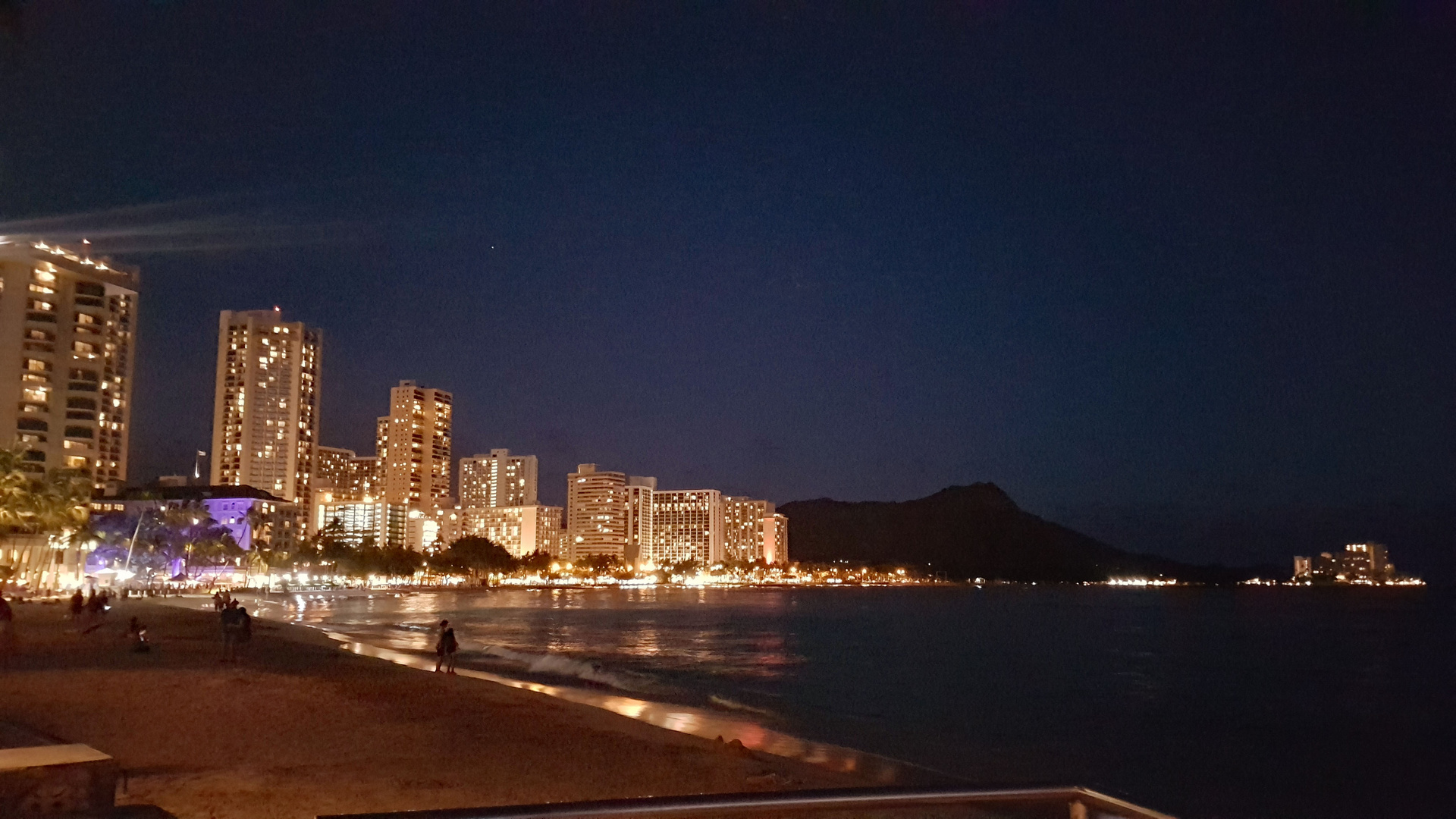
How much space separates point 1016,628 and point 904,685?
42099 millimetres

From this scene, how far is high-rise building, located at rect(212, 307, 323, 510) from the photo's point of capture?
18050 cm

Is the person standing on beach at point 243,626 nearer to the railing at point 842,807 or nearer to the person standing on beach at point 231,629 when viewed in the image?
the person standing on beach at point 231,629

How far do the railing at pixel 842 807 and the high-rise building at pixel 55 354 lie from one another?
341 ft

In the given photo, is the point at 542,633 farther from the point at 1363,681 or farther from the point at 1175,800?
the point at 1175,800

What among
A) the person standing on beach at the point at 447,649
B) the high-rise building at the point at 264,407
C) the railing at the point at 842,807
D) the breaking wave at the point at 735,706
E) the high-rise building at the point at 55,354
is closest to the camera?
the railing at the point at 842,807

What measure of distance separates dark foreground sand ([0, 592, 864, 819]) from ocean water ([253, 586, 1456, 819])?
4.49m

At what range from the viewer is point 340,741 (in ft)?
44.8

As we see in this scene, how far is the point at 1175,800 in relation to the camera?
1609 cm

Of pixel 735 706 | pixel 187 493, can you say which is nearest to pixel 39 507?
pixel 735 706

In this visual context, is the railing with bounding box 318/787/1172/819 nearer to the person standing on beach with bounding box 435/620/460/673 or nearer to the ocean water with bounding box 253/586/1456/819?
the ocean water with bounding box 253/586/1456/819

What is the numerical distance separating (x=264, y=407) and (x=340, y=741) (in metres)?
185

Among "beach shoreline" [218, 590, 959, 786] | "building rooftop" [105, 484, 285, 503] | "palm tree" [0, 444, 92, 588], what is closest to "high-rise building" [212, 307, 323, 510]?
"building rooftop" [105, 484, 285, 503]

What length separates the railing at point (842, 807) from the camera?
238 centimetres

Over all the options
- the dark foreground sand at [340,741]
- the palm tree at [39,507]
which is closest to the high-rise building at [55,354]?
the palm tree at [39,507]
